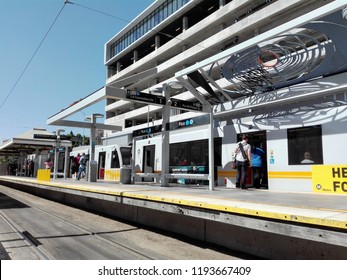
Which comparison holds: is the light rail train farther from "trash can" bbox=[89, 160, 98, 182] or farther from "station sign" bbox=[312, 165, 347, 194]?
"trash can" bbox=[89, 160, 98, 182]

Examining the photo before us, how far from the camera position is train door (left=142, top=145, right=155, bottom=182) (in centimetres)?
1775

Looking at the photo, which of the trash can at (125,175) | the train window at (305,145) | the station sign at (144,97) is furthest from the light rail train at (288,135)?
the trash can at (125,175)

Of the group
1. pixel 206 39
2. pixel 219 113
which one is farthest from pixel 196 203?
pixel 206 39

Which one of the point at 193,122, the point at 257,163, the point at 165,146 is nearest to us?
the point at 257,163

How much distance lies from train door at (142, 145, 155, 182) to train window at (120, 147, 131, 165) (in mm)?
1859

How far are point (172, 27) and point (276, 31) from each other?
1976 inches

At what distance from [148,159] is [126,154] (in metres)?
2.36

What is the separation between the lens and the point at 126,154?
19.9 m

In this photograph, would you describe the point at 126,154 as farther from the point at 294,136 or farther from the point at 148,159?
the point at 294,136

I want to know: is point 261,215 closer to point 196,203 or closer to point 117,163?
point 196,203

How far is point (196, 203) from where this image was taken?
20.9ft

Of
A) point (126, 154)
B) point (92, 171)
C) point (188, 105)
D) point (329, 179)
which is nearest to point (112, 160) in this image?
point (126, 154)

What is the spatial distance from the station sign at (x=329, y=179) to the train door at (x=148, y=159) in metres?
9.77

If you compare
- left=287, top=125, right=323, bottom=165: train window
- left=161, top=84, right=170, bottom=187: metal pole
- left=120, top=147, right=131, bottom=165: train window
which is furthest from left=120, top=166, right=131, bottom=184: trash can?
left=287, top=125, right=323, bottom=165: train window
